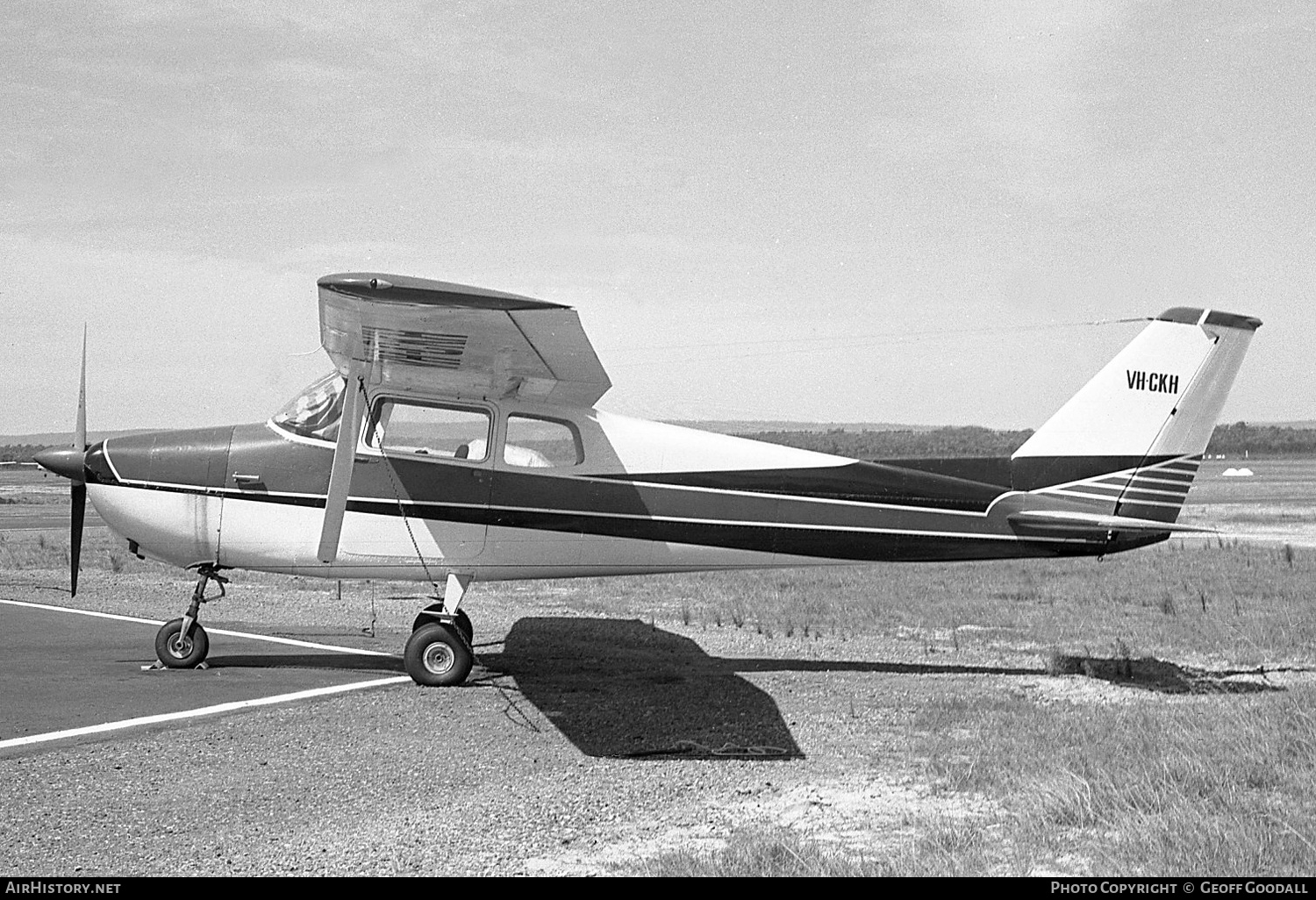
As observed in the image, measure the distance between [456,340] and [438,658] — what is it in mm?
2628

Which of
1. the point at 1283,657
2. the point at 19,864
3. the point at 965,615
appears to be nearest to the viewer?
the point at 19,864

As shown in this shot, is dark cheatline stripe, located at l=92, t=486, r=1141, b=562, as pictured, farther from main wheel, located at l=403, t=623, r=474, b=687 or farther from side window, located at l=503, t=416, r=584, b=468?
main wheel, located at l=403, t=623, r=474, b=687

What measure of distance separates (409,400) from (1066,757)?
548cm

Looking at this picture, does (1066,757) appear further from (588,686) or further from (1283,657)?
(1283,657)

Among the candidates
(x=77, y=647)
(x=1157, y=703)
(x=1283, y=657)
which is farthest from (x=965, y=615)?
(x=77, y=647)

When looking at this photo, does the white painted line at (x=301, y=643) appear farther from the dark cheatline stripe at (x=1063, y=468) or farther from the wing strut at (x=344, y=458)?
the dark cheatline stripe at (x=1063, y=468)

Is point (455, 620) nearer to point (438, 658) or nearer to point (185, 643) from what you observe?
point (438, 658)

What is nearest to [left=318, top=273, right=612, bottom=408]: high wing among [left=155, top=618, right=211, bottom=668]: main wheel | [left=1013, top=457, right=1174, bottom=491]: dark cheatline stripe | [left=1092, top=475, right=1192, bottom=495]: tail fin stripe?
[left=155, top=618, right=211, bottom=668]: main wheel

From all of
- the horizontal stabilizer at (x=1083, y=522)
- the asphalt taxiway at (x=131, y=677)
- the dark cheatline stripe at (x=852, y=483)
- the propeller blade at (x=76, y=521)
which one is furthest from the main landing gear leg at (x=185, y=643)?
the horizontal stabilizer at (x=1083, y=522)

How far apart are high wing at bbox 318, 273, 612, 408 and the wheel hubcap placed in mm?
2000

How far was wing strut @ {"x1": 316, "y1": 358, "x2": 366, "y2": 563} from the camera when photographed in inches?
325

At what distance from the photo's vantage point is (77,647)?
10422mm

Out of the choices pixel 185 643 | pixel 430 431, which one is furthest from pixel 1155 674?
pixel 185 643

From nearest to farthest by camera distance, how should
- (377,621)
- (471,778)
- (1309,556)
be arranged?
(471,778) → (377,621) → (1309,556)
